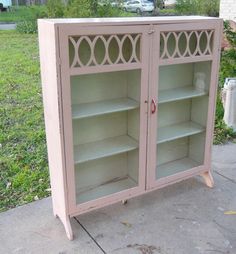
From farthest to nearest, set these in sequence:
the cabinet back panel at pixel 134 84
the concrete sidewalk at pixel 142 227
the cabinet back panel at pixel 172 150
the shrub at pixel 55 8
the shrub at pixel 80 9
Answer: the shrub at pixel 55 8, the shrub at pixel 80 9, the cabinet back panel at pixel 172 150, the cabinet back panel at pixel 134 84, the concrete sidewalk at pixel 142 227

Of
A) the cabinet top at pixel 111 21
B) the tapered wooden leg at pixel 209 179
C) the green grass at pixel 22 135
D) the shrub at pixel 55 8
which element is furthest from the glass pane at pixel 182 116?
the shrub at pixel 55 8

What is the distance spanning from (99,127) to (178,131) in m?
0.71

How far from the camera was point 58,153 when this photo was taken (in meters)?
2.38

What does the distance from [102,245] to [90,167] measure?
0.66m

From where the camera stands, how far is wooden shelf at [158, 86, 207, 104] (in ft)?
9.23

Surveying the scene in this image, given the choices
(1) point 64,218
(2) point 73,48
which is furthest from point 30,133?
(2) point 73,48

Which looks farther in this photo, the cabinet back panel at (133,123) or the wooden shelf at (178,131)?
the wooden shelf at (178,131)

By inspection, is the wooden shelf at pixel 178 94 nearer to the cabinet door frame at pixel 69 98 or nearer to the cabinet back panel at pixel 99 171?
the cabinet door frame at pixel 69 98

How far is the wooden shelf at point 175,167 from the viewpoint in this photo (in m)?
3.00

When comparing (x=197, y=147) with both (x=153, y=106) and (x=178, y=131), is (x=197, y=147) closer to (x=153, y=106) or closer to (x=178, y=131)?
(x=178, y=131)

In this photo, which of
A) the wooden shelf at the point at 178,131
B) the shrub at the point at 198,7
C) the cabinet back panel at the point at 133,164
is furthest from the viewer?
the shrub at the point at 198,7

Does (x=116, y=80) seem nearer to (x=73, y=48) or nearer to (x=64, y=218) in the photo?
(x=73, y=48)

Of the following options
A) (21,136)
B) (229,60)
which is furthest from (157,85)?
(229,60)

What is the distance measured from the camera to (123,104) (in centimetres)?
267
